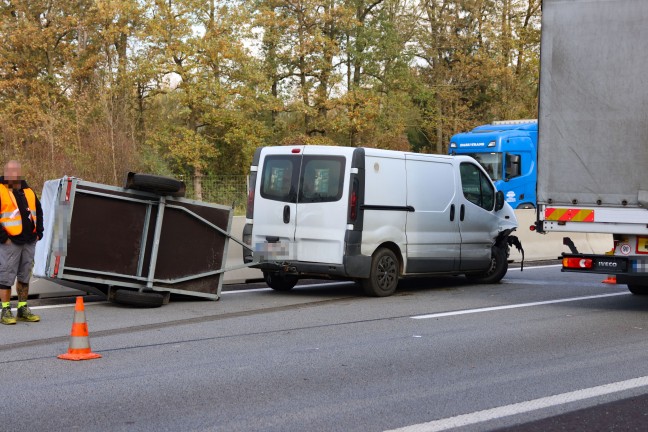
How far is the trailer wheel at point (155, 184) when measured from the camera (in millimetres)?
11281

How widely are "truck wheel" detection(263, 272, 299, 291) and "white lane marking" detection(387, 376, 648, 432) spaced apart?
6.79 m

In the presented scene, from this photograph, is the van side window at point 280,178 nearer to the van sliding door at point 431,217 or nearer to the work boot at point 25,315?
the van sliding door at point 431,217

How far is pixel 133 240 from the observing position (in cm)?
1145

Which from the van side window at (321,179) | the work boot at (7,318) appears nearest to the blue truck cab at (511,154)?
the van side window at (321,179)

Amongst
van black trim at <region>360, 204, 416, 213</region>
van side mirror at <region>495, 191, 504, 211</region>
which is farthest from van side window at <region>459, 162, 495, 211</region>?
van black trim at <region>360, 204, 416, 213</region>

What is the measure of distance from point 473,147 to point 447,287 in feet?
48.5

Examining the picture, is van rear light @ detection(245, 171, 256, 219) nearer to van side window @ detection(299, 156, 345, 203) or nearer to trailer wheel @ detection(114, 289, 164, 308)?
van side window @ detection(299, 156, 345, 203)

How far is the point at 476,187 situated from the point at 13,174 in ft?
23.7

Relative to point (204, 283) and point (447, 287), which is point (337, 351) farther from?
point (447, 287)

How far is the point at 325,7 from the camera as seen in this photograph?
40.7 m

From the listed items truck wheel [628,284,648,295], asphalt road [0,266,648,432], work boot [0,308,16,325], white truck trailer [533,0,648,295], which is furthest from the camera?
truck wheel [628,284,648,295]

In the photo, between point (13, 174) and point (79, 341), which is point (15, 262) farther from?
point (79, 341)

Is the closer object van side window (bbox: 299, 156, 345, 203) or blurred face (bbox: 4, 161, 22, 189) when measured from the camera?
blurred face (bbox: 4, 161, 22, 189)

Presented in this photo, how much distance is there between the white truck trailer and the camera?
35.0 feet
